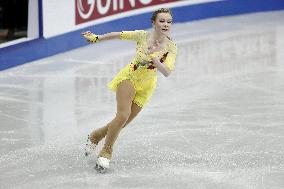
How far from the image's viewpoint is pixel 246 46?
13.6 metres

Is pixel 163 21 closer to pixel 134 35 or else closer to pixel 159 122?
pixel 134 35

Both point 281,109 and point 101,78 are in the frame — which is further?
point 101,78

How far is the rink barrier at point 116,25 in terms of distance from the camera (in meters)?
11.6

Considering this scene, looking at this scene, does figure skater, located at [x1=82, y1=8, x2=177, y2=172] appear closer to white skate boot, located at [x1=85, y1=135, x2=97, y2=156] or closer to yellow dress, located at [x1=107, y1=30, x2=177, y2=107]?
yellow dress, located at [x1=107, y1=30, x2=177, y2=107]

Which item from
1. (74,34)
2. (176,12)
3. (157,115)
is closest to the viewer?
(157,115)

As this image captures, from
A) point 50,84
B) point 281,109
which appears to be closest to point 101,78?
point 50,84

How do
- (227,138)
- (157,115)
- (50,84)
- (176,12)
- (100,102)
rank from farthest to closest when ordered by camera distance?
(176,12)
(50,84)
(100,102)
(157,115)
(227,138)

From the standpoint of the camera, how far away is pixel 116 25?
14.4 m

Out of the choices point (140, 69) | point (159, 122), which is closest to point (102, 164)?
point (140, 69)

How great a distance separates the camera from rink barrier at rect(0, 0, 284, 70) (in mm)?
11625

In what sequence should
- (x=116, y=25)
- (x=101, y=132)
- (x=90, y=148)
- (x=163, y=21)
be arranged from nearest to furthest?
(x=163, y=21), (x=101, y=132), (x=90, y=148), (x=116, y=25)

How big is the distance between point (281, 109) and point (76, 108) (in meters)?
2.43

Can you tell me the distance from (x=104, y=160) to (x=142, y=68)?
2.79 ft

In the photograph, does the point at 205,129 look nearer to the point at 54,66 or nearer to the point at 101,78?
the point at 101,78
